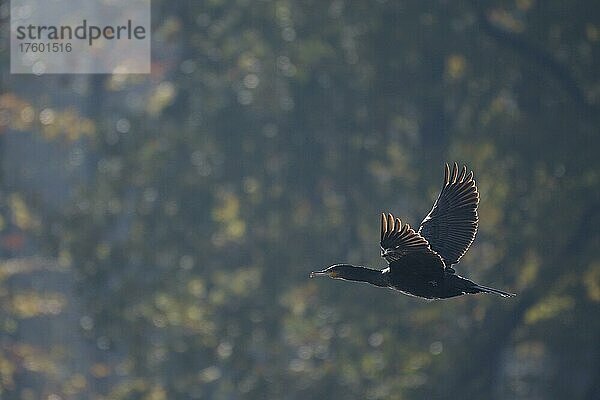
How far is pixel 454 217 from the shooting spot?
1.91 m

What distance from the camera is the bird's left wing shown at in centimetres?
150

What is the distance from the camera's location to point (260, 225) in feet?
27.4

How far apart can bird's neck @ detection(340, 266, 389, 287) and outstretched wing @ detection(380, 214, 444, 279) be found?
24mm

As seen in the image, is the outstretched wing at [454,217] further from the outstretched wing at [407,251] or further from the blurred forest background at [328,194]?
the blurred forest background at [328,194]

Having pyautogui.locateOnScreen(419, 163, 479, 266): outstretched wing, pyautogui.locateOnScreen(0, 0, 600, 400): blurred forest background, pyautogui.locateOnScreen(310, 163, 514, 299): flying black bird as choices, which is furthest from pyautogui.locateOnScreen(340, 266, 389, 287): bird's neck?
pyautogui.locateOnScreen(0, 0, 600, 400): blurred forest background

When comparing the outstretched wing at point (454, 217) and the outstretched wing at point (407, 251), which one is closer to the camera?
the outstretched wing at point (407, 251)

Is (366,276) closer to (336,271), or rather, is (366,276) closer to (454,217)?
(336,271)

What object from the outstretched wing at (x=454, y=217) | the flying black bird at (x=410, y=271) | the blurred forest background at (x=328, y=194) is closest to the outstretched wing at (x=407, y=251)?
the flying black bird at (x=410, y=271)

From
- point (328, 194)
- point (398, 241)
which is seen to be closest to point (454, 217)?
point (398, 241)

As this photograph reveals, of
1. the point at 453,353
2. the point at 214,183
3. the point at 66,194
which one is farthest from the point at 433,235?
the point at 66,194

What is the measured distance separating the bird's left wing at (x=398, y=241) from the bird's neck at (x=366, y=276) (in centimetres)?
3

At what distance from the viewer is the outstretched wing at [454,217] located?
1.81 meters

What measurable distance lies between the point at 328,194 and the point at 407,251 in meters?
6.88

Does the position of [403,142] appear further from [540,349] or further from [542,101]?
[540,349]
